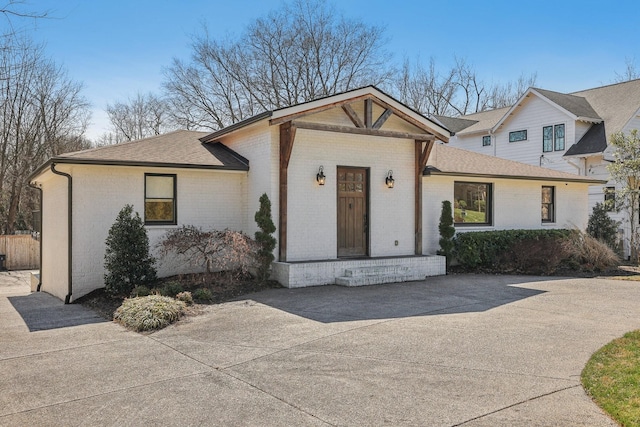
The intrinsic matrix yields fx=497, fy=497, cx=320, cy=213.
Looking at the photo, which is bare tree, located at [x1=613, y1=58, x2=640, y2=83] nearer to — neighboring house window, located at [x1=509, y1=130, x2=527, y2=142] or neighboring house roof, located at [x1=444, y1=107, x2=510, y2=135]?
neighboring house roof, located at [x1=444, y1=107, x2=510, y2=135]

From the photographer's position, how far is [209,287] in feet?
36.3

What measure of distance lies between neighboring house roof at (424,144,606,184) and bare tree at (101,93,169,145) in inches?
1037

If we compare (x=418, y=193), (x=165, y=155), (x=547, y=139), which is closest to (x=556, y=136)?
(x=547, y=139)

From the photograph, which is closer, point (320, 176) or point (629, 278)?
point (320, 176)

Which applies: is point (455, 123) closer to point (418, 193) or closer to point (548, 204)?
point (548, 204)

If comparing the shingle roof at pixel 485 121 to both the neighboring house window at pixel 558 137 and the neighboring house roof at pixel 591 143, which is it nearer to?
the neighboring house window at pixel 558 137

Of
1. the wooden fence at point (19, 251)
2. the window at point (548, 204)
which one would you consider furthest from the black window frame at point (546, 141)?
the wooden fence at point (19, 251)

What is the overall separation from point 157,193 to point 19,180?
63.7 ft

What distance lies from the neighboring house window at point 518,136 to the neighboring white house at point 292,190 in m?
10.5

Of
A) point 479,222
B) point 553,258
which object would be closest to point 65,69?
point 479,222

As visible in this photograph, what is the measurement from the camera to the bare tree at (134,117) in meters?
37.4

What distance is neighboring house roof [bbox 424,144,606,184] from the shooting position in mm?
14836

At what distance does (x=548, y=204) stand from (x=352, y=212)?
854 centimetres

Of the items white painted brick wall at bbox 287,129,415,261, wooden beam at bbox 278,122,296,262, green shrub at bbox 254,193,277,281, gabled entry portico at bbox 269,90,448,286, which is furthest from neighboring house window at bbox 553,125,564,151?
green shrub at bbox 254,193,277,281
